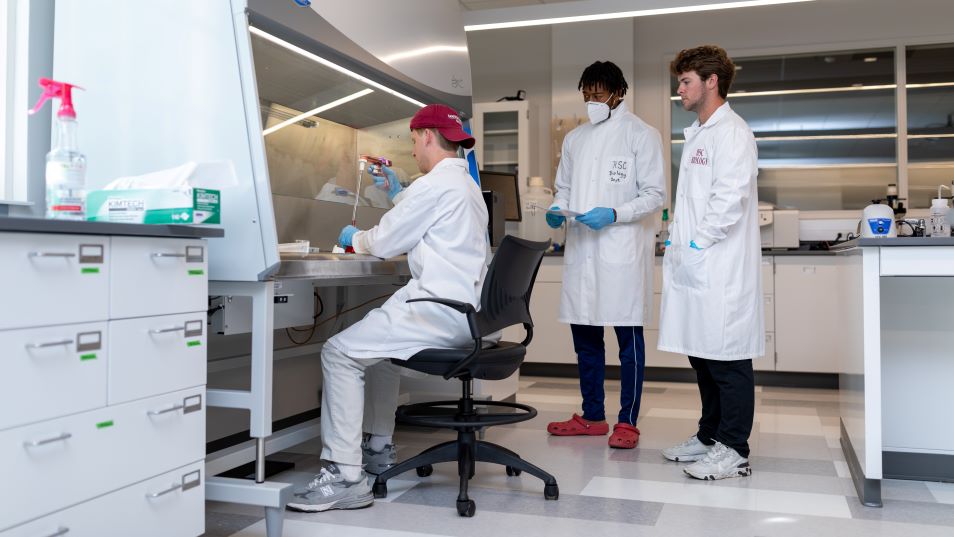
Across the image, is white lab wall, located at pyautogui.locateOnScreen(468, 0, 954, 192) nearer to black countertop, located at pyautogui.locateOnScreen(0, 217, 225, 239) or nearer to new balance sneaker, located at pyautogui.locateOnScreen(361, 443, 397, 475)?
new balance sneaker, located at pyautogui.locateOnScreen(361, 443, 397, 475)

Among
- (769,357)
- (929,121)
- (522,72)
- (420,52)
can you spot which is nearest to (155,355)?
(420,52)

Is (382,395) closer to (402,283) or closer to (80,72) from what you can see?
(402,283)

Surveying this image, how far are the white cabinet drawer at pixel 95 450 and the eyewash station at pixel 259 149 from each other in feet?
0.85

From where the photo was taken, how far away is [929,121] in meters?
5.14

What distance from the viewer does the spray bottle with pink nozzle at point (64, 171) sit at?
5.00 ft

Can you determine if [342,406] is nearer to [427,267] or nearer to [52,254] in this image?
[427,267]

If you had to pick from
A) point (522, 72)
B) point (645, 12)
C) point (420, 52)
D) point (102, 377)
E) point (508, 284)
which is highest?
point (522, 72)

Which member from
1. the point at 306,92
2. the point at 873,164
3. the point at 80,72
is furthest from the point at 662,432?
the point at 873,164

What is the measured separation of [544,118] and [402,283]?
3196mm

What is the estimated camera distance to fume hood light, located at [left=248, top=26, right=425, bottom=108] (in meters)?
2.21

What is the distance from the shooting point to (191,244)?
1.68 meters

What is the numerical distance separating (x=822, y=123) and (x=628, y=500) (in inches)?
154

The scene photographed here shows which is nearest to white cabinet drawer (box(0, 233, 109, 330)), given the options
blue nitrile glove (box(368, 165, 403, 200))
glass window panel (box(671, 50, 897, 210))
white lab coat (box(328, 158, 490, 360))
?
white lab coat (box(328, 158, 490, 360))

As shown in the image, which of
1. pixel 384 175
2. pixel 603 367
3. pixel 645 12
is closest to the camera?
pixel 384 175
